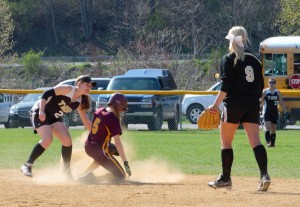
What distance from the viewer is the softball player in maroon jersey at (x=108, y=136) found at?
11711 mm

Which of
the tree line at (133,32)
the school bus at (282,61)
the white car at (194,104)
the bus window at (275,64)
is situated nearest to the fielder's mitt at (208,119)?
the white car at (194,104)

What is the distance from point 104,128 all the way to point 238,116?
2.09 m

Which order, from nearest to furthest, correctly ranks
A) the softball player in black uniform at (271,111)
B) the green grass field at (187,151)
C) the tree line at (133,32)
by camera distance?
the green grass field at (187,151) → the softball player in black uniform at (271,111) → the tree line at (133,32)

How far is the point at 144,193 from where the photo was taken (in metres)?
10.4

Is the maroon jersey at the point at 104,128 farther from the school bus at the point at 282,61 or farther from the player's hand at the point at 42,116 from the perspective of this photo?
the school bus at the point at 282,61

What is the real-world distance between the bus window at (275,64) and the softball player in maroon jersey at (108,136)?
19.5 m

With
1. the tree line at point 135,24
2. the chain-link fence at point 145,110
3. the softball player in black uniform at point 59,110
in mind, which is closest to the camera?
the softball player in black uniform at point 59,110

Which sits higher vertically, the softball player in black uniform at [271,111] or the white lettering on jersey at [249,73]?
the white lettering on jersey at [249,73]

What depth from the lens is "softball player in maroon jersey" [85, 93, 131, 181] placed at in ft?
38.4

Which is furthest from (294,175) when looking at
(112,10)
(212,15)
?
(112,10)

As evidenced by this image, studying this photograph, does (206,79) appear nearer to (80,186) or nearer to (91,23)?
(91,23)

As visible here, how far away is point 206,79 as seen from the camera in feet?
134

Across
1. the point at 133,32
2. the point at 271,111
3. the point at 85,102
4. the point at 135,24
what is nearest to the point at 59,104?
the point at 85,102

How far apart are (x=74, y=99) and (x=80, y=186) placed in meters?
1.43
